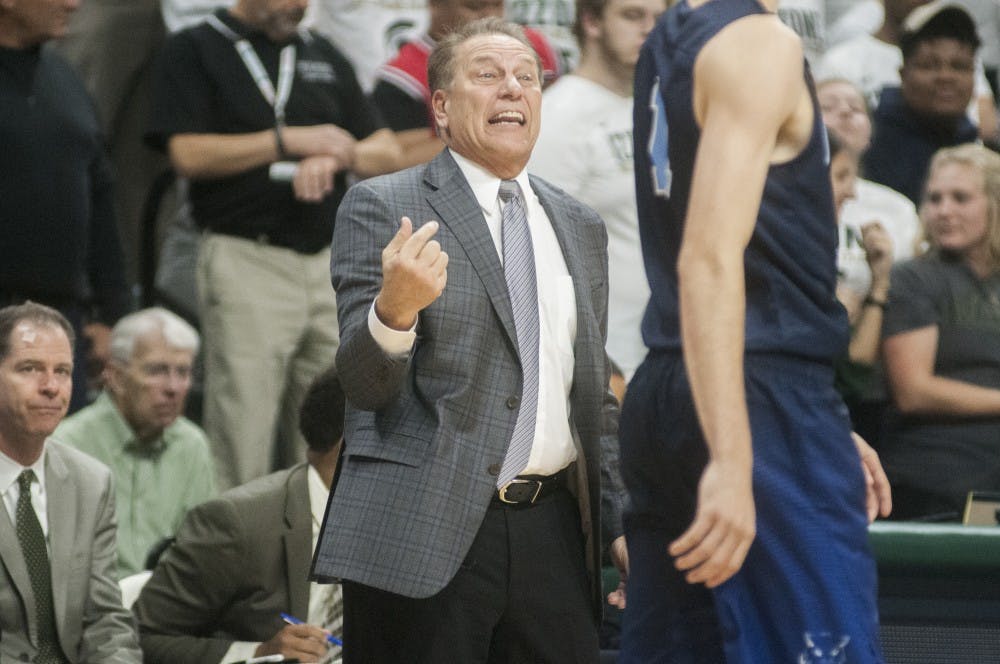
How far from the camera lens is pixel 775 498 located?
231 centimetres

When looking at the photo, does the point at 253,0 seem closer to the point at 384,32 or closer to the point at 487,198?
the point at 384,32

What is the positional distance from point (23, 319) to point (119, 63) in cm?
227

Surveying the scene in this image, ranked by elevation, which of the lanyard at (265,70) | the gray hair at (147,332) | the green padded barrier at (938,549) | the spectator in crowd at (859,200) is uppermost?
the lanyard at (265,70)

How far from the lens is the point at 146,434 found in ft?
18.0

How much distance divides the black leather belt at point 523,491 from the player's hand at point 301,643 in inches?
40.2

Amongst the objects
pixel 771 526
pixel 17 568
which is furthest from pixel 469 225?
pixel 17 568

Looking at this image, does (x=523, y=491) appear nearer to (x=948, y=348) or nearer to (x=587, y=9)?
(x=948, y=348)

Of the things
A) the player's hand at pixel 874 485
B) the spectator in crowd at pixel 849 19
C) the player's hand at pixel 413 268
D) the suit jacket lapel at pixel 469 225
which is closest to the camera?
the player's hand at pixel 874 485

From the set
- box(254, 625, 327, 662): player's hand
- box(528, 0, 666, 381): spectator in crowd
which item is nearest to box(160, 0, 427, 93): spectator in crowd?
box(528, 0, 666, 381): spectator in crowd

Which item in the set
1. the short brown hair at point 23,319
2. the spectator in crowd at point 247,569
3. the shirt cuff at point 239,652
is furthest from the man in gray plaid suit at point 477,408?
the short brown hair at point 23,319

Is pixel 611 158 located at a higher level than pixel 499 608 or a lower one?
higher

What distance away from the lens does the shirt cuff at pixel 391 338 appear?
2758mm

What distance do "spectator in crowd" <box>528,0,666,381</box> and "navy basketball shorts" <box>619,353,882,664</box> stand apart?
8.39 ft

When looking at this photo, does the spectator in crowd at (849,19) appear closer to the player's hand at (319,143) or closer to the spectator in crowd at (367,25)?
the spectator in crowd at (367,25)
